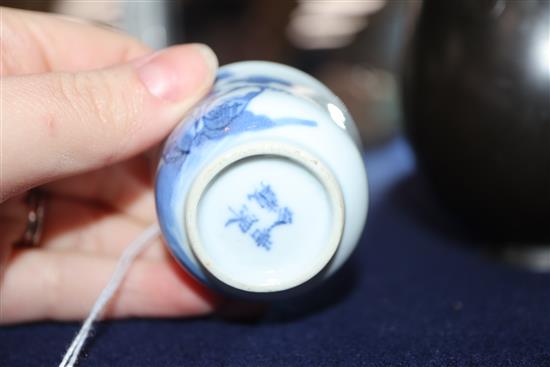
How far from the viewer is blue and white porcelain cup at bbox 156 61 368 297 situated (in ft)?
1.82

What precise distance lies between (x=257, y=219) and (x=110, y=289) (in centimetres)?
20

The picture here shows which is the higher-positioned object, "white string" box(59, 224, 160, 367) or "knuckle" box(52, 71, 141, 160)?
"knuckle" box(52, 71, 141, 160)

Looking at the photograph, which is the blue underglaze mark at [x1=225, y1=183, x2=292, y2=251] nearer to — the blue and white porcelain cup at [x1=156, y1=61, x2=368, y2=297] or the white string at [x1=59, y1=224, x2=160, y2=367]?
the blue and white porcelain cup at [x1=156, y1=61, x2=368, y2=297]

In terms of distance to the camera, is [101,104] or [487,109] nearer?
[101,104]

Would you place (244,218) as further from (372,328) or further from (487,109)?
(487,109)

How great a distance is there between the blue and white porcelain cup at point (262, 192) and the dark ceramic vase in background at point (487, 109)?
210 mm

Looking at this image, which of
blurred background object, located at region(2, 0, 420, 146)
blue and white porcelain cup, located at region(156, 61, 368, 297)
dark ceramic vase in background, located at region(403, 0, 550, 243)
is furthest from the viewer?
blurred background object, located at region(2, 0, 420, 146)

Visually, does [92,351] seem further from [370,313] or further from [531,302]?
[531,302]

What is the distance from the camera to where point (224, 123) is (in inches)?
22.3

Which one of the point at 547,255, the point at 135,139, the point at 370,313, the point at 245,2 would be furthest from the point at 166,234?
the point at 245,2

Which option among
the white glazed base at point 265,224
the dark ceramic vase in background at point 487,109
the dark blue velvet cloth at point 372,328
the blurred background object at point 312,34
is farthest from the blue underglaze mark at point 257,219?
the blurred background object at point 312,34

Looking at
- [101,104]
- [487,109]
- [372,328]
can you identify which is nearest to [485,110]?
[487,109]

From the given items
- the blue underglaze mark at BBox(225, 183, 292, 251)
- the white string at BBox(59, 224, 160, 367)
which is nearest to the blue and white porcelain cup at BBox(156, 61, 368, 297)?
the blue underglaze mark at BBox(225, 183, 292, 251)

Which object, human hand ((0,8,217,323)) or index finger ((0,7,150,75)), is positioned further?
index finger ((0,7,150,75))
